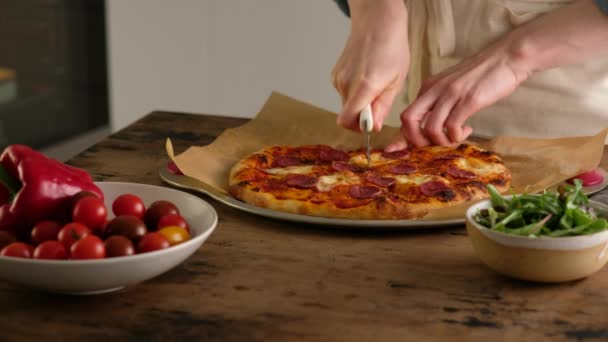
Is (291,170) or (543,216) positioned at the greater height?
(543,216)

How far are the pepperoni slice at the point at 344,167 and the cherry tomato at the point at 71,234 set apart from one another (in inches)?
27.9

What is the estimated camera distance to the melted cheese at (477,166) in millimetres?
1688

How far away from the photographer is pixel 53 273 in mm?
1040

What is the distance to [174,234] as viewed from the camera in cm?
113

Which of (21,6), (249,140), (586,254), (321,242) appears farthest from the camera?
(21,6)

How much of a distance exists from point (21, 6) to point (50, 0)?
170 millimetres

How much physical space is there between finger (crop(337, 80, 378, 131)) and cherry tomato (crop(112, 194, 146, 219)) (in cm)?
66

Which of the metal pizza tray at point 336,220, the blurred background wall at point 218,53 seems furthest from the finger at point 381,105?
the blurred background wall at point 218,53

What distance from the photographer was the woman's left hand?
180 centimetres

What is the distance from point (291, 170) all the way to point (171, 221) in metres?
0.59

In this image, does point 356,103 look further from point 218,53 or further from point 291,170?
point 218,53

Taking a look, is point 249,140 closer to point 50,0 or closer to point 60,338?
point 60,338

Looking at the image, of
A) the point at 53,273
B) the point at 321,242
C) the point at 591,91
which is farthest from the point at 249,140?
the point at 53,273

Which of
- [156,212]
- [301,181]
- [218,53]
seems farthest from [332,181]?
[218,53]
